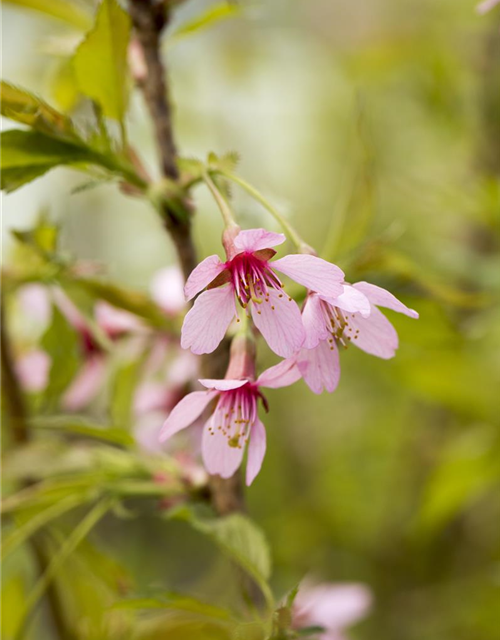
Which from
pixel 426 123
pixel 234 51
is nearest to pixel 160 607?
pixel 426 123

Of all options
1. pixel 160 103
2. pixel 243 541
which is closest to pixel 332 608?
pixel 243 541

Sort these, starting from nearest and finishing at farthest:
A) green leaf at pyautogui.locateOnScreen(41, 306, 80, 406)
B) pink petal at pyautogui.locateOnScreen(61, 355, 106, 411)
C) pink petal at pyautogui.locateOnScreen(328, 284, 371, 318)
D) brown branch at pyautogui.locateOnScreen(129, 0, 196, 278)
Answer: pink petal at pyautogui.locateOnScreen(328, 284, 371, 318) < brown branch at pyautogui.locateOnScreen(129, 0, 196, 278) < green leaf at pyautogui.locateOnScreen(41, 306, 80, 406) < pink petal at pyautogui.locateOnScreen(61, 355, 106, 411)

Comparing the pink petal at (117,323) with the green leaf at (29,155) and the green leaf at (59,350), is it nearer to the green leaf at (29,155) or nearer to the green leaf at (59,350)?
the green leaf at (59,350)

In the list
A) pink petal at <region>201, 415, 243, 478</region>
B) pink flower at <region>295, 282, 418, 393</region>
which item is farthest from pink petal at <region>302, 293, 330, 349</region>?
pink petal at <region>201, 415, 243, 478</region>

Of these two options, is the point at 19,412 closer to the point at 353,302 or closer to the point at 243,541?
the point at 243,541

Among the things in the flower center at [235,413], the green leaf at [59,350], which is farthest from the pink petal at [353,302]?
the green leaf at [59,350]

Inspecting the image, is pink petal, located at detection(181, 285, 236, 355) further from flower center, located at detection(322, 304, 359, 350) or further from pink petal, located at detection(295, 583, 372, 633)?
pink petal, located at detection(295, 583, 372, 633)

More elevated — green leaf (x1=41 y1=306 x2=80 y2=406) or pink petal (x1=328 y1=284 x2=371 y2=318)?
green leaf (x1=41 y1=306 x2=80 y2=406)
